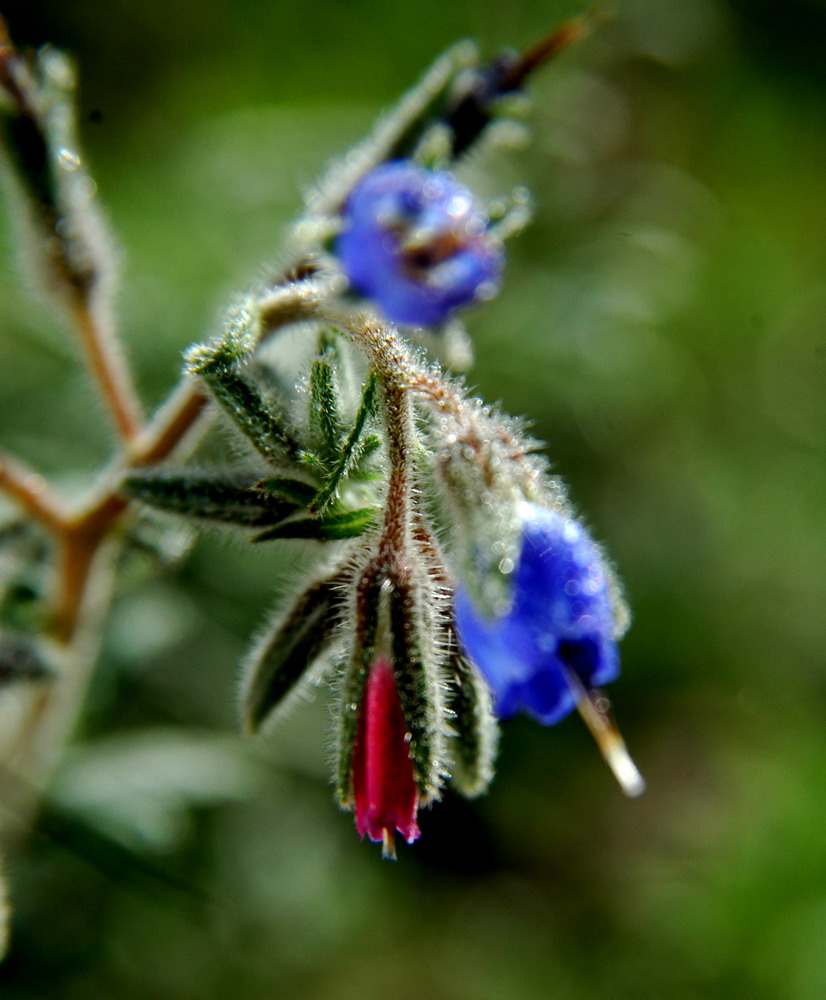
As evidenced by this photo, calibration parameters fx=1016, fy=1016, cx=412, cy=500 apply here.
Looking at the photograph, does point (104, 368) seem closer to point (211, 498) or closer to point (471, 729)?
point (211, 498)

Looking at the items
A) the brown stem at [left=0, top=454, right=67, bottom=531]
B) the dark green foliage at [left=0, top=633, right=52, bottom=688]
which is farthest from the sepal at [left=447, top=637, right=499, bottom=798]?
the brown stem at [left=0, top=454, right=67, bottom=531]

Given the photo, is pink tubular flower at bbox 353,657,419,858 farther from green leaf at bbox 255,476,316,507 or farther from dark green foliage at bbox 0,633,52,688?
dark green foliage at bbox 0,633,52,688

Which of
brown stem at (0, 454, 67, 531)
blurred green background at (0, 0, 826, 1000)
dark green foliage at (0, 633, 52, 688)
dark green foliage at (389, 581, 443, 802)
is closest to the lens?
dark green foliage at (389, 581, 443, 802)

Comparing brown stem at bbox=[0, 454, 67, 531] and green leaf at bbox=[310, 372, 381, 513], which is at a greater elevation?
green leaf at bbox=[310, 372, 381, 513]

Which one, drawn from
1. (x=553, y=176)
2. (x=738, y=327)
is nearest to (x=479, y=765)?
(x=553, y=176)

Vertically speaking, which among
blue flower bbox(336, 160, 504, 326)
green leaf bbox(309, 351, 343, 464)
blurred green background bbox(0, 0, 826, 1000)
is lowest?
blurred green background bbox(0, 0, 826, 1000)

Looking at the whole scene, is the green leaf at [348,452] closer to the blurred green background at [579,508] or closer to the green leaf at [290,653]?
the green leaf at [290,653]

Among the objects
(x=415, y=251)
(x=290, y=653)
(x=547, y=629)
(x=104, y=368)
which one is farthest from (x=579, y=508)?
(x=415, y=251)
